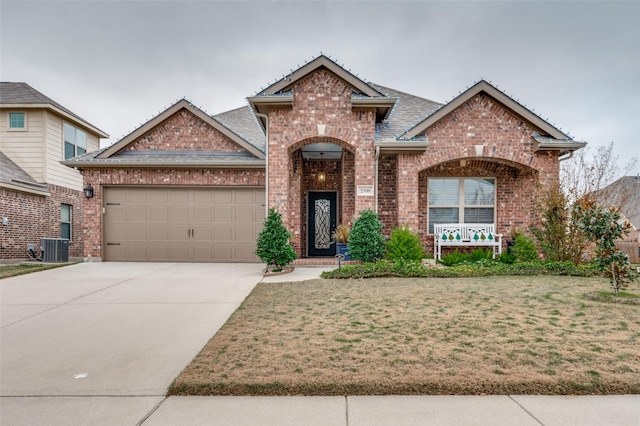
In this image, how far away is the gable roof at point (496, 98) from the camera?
32.9 feet

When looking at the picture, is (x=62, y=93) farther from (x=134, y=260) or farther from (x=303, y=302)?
(x=303, y=302)

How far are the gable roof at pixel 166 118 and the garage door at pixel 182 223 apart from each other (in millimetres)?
1196

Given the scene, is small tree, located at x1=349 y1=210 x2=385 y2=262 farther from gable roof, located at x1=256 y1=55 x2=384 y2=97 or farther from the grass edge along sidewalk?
gable roof, located at x1=256 y1=55 x2=384 y2=97

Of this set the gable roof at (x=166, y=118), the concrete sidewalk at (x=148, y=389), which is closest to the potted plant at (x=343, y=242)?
the gable roof at (x=166, y=118)

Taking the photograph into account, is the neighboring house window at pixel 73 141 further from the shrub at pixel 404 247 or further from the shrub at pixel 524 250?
the shrub at pixel 524 250

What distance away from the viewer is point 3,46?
15.8m

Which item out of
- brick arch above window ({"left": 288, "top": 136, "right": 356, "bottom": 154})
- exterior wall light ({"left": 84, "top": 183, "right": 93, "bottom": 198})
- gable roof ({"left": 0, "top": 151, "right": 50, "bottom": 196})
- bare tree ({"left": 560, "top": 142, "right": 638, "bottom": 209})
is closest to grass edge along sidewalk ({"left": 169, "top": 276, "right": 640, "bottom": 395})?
bare tree ({"left": 560, "top": 142, "right": 638, "bottom": 209})

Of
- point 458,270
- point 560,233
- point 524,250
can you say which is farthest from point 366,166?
point 560,233

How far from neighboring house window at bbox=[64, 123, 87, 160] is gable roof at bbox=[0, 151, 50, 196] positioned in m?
1.97

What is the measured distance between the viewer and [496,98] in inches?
399

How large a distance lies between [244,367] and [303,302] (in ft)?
8.80

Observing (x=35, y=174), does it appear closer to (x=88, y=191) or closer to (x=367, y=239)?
(x=88, y=191)

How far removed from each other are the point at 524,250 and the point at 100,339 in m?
9.59

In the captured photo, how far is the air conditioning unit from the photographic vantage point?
1165 centimetres
